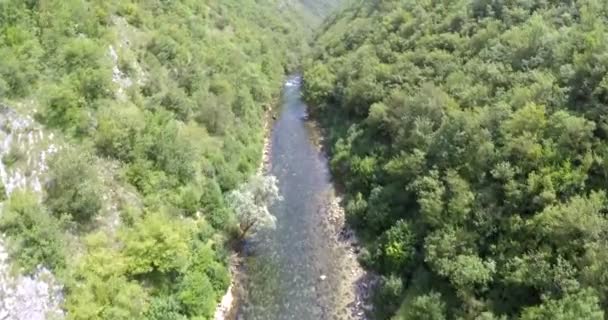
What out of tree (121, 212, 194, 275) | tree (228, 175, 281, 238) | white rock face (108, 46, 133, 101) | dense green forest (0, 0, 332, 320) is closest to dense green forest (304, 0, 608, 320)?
tree (228, 175, 281, 238)

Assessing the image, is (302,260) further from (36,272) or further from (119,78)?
(119,78)

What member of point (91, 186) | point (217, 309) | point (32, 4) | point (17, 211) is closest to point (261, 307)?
point (217, 309)

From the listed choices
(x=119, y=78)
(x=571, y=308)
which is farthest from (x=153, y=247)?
(x=571, y=308)

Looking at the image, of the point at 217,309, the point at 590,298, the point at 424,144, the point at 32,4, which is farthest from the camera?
the point at 424,144

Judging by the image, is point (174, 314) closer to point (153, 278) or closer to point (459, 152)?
point (153, 278)

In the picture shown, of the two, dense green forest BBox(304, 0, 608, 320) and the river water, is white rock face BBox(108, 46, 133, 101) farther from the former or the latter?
dense green forest BBox(304, 0, 608, 320)

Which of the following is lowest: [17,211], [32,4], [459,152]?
[17,211]
